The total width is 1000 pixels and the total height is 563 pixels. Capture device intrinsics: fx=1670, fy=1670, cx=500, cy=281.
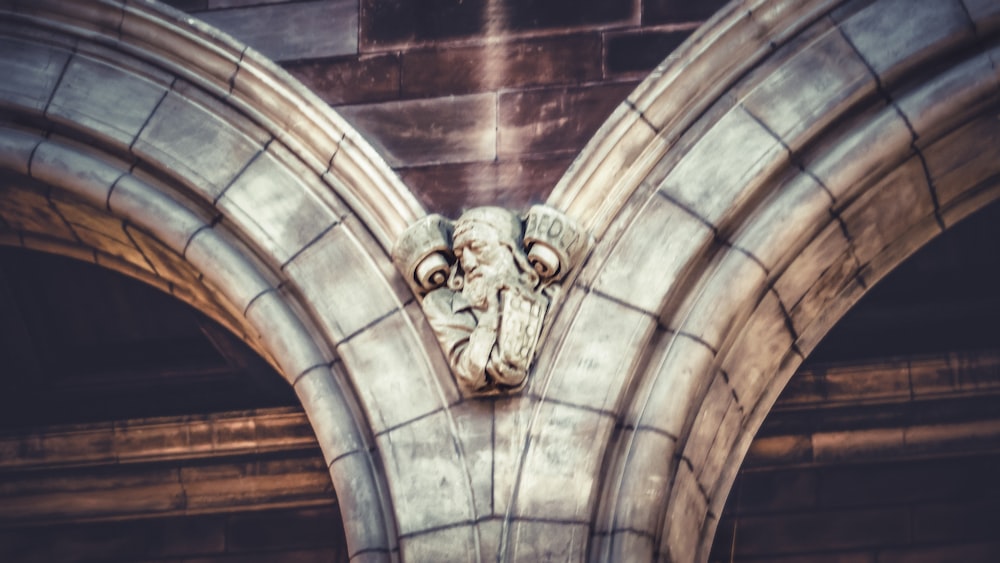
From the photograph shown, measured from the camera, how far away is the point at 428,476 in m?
7.12

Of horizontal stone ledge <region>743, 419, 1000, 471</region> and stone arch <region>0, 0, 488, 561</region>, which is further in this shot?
horizontal stone ledge <region>743, 419, 1000, 471</region>

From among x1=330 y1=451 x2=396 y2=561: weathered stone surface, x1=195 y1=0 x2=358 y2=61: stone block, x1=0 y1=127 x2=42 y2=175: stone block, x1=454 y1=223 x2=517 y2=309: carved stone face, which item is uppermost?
x1=195 y1=0 x2=358 y2=61: stone block

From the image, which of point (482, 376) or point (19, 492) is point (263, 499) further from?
point (482, 376)

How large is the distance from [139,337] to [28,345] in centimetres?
64

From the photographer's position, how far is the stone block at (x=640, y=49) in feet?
26.0

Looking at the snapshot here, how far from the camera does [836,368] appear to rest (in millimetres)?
9320

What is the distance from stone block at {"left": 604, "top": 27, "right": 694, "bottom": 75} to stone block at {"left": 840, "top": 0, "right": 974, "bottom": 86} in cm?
81

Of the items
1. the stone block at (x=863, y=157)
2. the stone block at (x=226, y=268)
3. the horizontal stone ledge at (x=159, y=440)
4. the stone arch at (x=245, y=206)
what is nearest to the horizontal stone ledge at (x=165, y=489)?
the horizontal stone ledge at (x=159, y=440)

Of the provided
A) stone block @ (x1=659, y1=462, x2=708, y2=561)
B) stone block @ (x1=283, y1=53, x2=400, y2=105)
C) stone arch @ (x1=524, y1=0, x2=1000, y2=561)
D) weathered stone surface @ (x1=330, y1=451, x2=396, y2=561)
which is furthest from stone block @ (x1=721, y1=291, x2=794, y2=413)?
stone block @ (x1=283, y1=53, x2=400, y2=105)

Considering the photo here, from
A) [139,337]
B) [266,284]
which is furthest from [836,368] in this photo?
[139,337]

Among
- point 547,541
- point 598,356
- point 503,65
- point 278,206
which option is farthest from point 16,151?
point 547,541

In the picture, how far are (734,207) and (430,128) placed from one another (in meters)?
1.54

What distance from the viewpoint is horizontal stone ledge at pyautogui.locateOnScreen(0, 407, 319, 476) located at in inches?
381

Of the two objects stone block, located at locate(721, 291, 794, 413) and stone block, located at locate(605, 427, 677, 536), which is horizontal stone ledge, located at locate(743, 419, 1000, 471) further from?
stone block, located at locate(605, 427, 677, 536)
